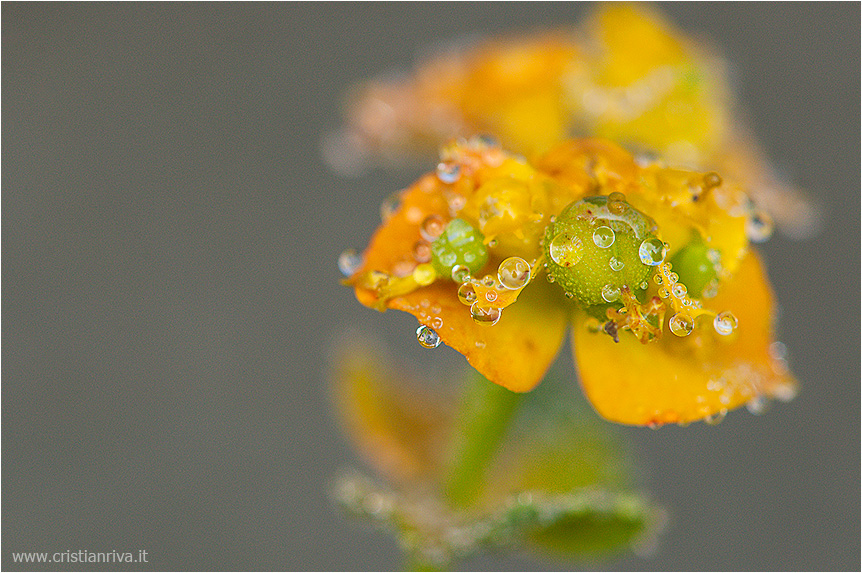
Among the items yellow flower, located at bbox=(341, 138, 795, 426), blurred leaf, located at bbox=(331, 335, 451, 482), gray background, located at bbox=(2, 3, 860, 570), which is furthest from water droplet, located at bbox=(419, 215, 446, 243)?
gray background, located at bbox=(2, 3, 860, 570)

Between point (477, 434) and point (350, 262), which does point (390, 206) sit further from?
point (477, 434)

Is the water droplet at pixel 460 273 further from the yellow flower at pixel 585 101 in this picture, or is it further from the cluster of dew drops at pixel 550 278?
the yellow flower at pixel 585 101

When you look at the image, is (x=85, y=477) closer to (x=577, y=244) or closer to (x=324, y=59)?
(x=324, y=59)

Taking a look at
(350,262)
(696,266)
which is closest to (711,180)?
(696,266)

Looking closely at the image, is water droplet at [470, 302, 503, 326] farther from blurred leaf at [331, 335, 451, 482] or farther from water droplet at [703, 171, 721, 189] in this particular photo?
blurred leaf at [331, 335, 451, 482]

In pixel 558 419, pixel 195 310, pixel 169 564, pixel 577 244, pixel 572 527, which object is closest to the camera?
pixel 577 244

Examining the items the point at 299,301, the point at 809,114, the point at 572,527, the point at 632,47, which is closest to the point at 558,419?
the point at 572,527
